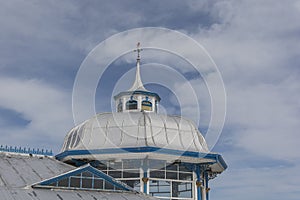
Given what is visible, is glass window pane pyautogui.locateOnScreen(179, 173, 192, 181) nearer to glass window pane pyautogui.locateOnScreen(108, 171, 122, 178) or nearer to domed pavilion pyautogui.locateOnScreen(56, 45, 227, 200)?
domed pavilion pyautogui.locateOnScreen(56, 45, 227, 200)

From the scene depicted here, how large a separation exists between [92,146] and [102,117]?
276cm

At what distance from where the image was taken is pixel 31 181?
67.4 ft

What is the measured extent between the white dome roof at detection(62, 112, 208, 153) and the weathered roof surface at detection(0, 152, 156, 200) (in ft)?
11.1

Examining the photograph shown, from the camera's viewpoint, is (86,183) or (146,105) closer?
(86,183)

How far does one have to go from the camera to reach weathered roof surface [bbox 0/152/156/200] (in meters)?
18.8

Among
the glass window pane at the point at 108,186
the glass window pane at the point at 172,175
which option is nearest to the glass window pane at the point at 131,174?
the glass window pane at the point at 172,175

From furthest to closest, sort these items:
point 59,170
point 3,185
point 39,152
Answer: point 39,152
point 59,170
point 3,185

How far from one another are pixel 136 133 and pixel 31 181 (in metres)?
8.91

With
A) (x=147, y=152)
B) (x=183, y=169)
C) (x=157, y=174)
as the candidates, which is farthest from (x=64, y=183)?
(x=183, y=169)

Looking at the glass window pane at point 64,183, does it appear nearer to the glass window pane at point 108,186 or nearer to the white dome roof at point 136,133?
the glass window pane at point 108,186

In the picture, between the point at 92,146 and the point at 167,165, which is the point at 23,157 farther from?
the point at 167,165

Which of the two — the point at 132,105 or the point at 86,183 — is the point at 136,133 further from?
the point at 86,183

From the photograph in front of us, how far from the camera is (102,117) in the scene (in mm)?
29984

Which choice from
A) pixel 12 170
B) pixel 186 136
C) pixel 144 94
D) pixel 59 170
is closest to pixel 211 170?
pixel 186 136
